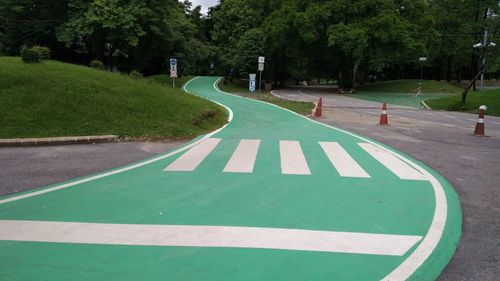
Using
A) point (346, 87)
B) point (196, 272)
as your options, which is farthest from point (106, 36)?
point (196, 272)

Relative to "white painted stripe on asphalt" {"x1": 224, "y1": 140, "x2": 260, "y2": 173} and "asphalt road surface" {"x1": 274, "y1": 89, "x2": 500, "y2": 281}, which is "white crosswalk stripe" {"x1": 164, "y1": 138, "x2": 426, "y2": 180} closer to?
"white painted stripe on asphalt" {"x1": 224, "y1": 140, "x2": 260, "y2": 173}

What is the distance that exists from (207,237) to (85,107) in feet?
29.6

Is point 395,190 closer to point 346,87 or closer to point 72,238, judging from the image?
A: point 72,238

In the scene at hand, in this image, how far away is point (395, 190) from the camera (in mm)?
6188

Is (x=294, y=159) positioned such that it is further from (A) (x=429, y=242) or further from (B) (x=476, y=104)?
(B) (x=476, y=104)

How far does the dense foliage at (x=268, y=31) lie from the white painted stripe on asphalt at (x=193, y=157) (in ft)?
81.3

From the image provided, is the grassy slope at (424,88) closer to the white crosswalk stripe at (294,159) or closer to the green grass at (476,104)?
the green grass at (476,104)

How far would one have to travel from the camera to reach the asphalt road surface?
3855mm

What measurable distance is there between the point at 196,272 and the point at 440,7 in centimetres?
5698

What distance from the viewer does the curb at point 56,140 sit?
9.27 m

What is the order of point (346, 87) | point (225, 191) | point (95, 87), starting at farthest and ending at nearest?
point (346, 87), point (95, 87), point (225, 191)

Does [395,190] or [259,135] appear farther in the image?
[259,135]

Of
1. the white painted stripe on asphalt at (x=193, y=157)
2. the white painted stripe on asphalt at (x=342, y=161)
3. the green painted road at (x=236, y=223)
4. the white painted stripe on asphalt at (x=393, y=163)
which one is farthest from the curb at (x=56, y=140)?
the white painted stripe on asphalt at (x=393, y=163)

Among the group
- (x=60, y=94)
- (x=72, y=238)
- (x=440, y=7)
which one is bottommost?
(x=72, y=238)
